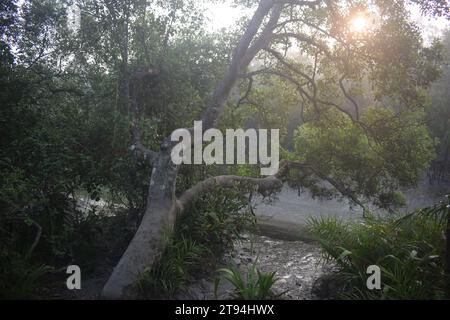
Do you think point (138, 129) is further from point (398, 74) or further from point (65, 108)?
point (398, 74)

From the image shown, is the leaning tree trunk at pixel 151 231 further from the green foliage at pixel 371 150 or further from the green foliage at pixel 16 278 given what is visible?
the green foliage at pixel 371 150

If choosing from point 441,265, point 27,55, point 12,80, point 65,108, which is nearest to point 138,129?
point 65,108

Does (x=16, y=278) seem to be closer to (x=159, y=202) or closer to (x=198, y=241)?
(x=159, y=202)

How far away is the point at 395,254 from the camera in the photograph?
6.06m

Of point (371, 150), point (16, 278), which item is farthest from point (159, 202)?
point (371, 150)

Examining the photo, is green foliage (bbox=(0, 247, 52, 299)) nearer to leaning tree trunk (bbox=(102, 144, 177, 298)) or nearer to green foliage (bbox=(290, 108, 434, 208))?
leaning tree trunk (bbox=(102, 144, 177, 298))

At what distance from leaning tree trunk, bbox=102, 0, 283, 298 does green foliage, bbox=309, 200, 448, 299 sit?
288cm

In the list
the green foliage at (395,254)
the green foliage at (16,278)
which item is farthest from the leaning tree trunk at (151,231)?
the green foliage at (395,254)

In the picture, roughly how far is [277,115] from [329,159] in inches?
87.0

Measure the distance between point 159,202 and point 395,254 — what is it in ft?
13.3

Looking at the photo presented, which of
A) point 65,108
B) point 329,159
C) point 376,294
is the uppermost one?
point 65,108

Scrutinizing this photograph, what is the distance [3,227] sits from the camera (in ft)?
22.0

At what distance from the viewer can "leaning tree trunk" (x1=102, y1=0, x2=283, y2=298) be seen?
20.0 ft

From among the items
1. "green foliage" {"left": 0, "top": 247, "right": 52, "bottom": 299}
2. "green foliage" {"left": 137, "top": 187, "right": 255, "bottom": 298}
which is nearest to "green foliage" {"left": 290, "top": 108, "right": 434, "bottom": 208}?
"green foliage" {"left": 137, "top": 187, "right": 255, "bottom": 298}
